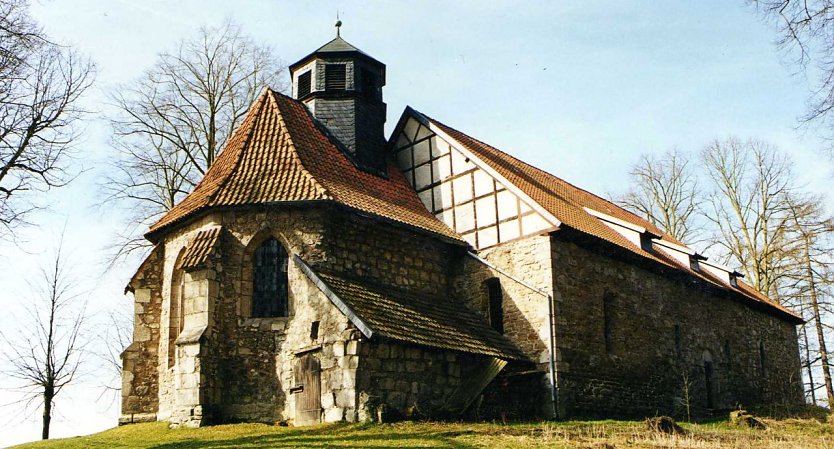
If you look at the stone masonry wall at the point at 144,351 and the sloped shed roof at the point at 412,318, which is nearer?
the sloped shed roof at the point at 412,318

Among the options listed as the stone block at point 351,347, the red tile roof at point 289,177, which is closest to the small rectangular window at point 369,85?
the red tile roof at point 289,177

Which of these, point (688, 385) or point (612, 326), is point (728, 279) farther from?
point (612, 326)

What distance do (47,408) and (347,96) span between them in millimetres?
11741

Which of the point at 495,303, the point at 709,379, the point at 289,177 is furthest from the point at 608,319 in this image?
the point at 289,177

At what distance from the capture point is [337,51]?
21828 millimetres

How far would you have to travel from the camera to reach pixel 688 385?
→ 22328mm

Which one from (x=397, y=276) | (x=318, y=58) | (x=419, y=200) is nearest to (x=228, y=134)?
(x=318, y=58)

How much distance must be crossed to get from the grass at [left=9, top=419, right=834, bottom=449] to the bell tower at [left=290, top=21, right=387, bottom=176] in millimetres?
8221

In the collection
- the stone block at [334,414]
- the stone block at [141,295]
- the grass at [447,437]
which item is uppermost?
the stone block at [141,295]

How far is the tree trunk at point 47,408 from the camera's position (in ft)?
72.1

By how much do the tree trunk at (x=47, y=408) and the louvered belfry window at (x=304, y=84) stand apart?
10632mm

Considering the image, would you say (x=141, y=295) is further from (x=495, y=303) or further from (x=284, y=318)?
(x=495, y=303)

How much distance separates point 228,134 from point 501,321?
36.7 feet

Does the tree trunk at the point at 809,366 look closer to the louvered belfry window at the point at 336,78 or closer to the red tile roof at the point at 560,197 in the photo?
the red tile roof at the point at 560,197
